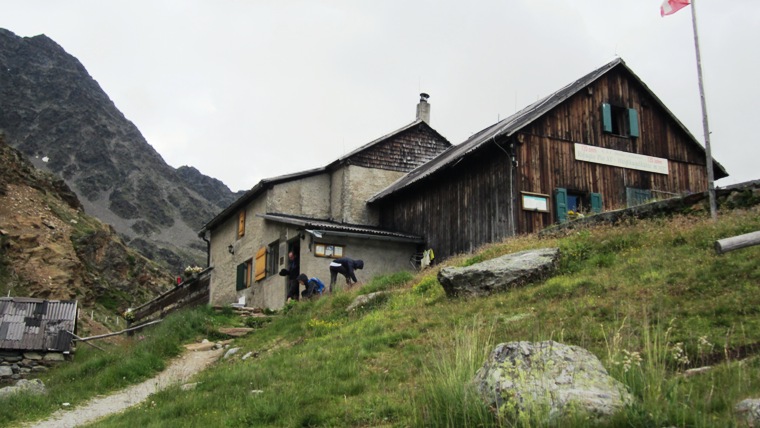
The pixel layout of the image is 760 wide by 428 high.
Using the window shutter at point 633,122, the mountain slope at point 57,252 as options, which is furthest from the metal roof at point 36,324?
the window shutter at point 633,122

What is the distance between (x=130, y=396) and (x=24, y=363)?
845 cm

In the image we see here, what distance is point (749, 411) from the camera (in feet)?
19.4

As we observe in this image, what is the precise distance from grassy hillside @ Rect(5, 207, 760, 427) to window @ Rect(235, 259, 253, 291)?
1259 centimetres

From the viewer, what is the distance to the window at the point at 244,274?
97.2 ft

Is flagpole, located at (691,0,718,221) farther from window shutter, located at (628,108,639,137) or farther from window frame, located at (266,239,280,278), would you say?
window frame, located at (266,239,280,278)

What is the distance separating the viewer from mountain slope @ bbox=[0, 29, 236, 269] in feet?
406

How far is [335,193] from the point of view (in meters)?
30.0

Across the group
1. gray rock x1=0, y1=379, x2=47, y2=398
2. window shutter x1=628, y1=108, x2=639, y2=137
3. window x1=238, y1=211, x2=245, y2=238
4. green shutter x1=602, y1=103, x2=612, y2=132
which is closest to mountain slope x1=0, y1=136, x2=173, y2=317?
window x1=238, y1=211, x2=245, y2=238

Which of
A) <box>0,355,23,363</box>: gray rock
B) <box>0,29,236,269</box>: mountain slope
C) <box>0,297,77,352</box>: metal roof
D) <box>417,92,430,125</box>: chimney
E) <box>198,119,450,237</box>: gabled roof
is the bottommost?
<box>0,355,23,363</box>: gray rock

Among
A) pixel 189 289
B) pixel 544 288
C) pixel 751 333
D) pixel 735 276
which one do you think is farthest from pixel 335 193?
pixel 751 333

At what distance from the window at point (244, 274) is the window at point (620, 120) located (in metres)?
14.4

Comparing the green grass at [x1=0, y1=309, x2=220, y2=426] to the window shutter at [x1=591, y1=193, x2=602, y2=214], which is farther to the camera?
the window shutter at [x1=591, y1=193, x2=602, y2=214]

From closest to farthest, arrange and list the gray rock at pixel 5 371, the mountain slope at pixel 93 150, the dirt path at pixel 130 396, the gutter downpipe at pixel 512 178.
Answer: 1. the dirt path at pixel 130 396
2. the gray rock at pixel 5 371
3. the gutter downpipe at pixel 512 178
4. the mountain slope at pixel 93 150

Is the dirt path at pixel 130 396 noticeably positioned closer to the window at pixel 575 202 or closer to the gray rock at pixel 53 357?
the gray rock at pixel 53 357
